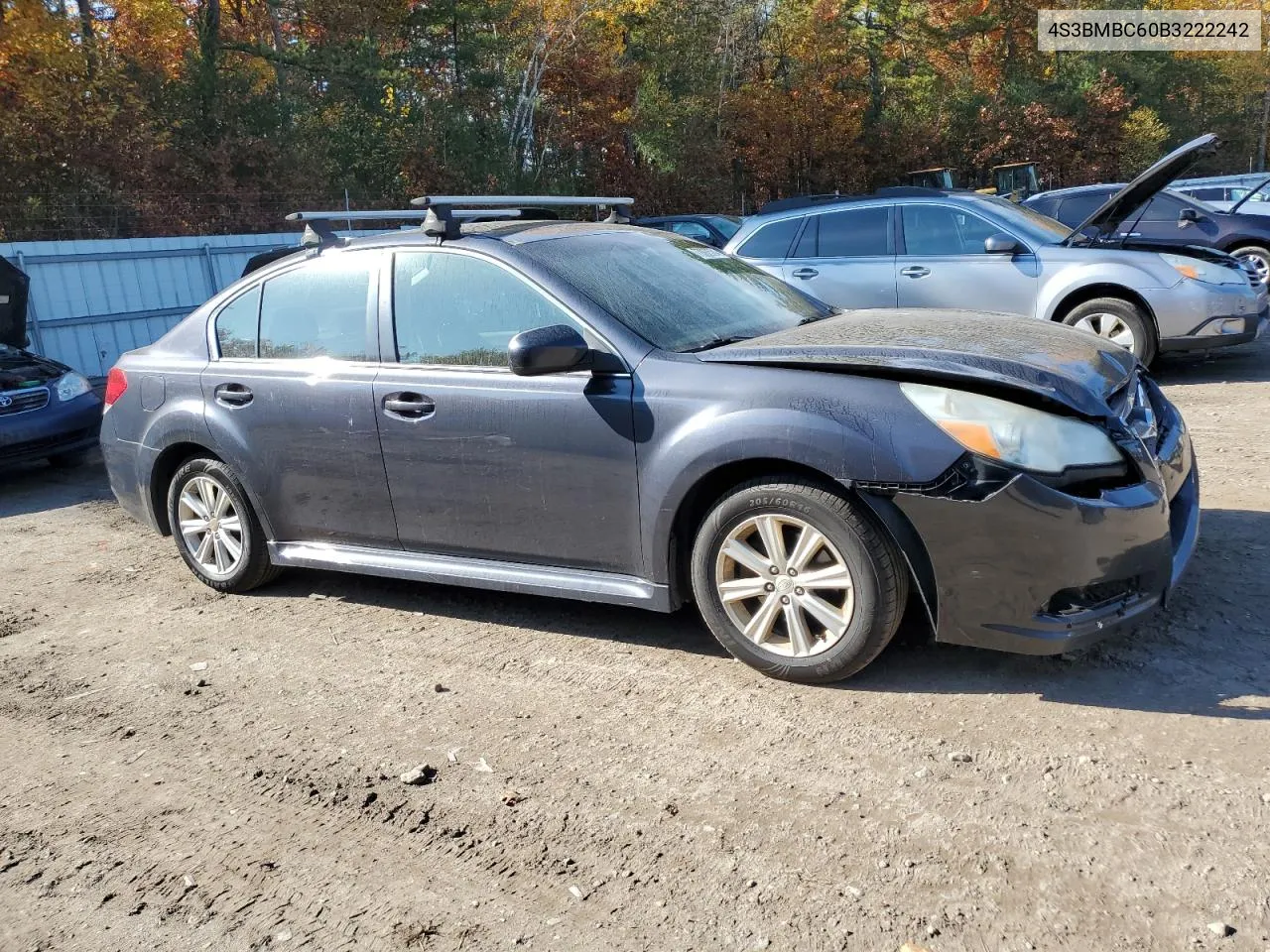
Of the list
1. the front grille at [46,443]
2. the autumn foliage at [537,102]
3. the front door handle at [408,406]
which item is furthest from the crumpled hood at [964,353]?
the autumn foliage at [537,102]

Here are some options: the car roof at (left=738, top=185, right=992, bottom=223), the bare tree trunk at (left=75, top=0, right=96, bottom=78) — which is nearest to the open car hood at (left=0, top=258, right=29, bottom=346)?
the car roof at (left=738, top=185, right=992, bottom=223)

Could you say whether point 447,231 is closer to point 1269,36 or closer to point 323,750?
point 323,750

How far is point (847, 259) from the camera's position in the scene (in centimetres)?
980

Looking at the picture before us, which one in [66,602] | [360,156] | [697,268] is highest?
[360,156]

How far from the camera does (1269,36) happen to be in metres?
47.9

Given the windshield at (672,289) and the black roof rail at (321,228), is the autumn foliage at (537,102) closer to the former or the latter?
the black roof rail at (321,228)

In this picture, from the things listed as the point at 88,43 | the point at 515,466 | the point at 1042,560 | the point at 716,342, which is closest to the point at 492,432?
the point at 515,466

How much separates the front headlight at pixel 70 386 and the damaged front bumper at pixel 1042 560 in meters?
7.74

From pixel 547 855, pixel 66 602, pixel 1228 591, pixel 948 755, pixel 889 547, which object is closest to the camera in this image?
pixel 547 855

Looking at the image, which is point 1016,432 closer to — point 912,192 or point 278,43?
point 912,192

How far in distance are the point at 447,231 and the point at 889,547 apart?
7.61 ft

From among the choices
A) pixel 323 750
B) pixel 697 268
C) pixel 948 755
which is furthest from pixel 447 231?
pixel 948 755

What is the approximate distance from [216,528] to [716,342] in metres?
2.70

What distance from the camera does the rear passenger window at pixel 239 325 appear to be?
5.23 meters
